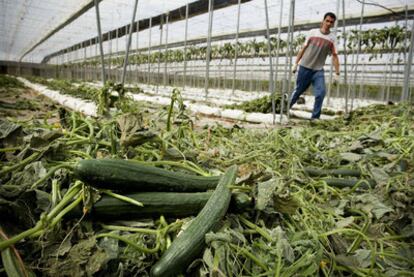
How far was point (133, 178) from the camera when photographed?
153 centimetres

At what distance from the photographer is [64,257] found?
1.31 meters

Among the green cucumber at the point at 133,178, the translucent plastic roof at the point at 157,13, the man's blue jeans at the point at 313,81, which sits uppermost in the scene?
the translucent plastic roof at the point at 157,13

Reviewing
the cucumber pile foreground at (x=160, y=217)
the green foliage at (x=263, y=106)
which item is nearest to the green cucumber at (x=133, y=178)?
the cucumber pile foreground at (x=160, y=217)

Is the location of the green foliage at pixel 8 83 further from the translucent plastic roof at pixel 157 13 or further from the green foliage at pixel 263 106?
the green foliage at pixel 263 106

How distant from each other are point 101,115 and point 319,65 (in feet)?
20.4

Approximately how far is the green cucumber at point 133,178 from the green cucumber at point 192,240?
18 centimetres

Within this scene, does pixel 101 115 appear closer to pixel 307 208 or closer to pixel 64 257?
pixel 64 257

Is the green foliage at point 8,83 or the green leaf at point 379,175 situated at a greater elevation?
the green foliage at point 8,83

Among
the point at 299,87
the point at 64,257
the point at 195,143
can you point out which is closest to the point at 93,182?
the point at 64,257

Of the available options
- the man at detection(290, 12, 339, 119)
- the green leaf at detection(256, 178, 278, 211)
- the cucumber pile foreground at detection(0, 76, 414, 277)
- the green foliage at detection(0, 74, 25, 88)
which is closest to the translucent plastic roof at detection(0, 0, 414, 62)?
the green foliage at detection(0, 74, 25, 88)

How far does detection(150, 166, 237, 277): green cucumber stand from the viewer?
1.28m

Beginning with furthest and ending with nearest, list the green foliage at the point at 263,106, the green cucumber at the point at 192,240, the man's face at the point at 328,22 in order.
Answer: the green foliage at the point at 263,106, the man's face at the point at 328,22, the green cucumber at the point at 192,240

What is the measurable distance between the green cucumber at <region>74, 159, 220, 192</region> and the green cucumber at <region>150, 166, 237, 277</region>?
0.18 m

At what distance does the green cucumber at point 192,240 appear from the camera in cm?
128
